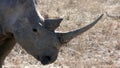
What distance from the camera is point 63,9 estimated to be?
38.7 feet

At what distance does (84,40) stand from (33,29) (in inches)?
158

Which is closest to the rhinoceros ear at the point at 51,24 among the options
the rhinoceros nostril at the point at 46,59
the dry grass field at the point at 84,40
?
the rhinoceros nostril at the point at 46,59

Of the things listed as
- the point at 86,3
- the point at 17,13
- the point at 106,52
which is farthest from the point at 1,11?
the point at 86,3

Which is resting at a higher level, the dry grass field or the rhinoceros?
the rhinoceros

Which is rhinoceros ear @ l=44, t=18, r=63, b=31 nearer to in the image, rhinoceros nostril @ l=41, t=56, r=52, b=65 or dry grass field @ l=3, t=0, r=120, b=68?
rhinoceros nostril @ l=41, t=56, r=52, b=65

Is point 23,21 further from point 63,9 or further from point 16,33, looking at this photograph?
point 63,9

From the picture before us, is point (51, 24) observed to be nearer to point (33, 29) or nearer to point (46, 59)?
point (33, 29)

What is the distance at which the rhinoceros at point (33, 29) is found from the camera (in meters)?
5.11

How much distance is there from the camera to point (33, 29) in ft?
16.9

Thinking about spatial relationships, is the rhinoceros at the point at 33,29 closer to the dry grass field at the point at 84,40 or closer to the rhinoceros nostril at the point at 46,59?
the rhinoceros nostril at the point at 46,59

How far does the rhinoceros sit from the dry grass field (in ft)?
8.07

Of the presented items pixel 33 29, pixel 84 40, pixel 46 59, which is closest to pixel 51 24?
pixel 33 29

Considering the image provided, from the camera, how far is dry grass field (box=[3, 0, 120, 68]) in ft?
26.1

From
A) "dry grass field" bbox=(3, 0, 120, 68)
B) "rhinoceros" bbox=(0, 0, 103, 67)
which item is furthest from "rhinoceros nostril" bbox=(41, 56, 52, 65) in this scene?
"dry grass field" bbox=(3, 0, 120, 68)
